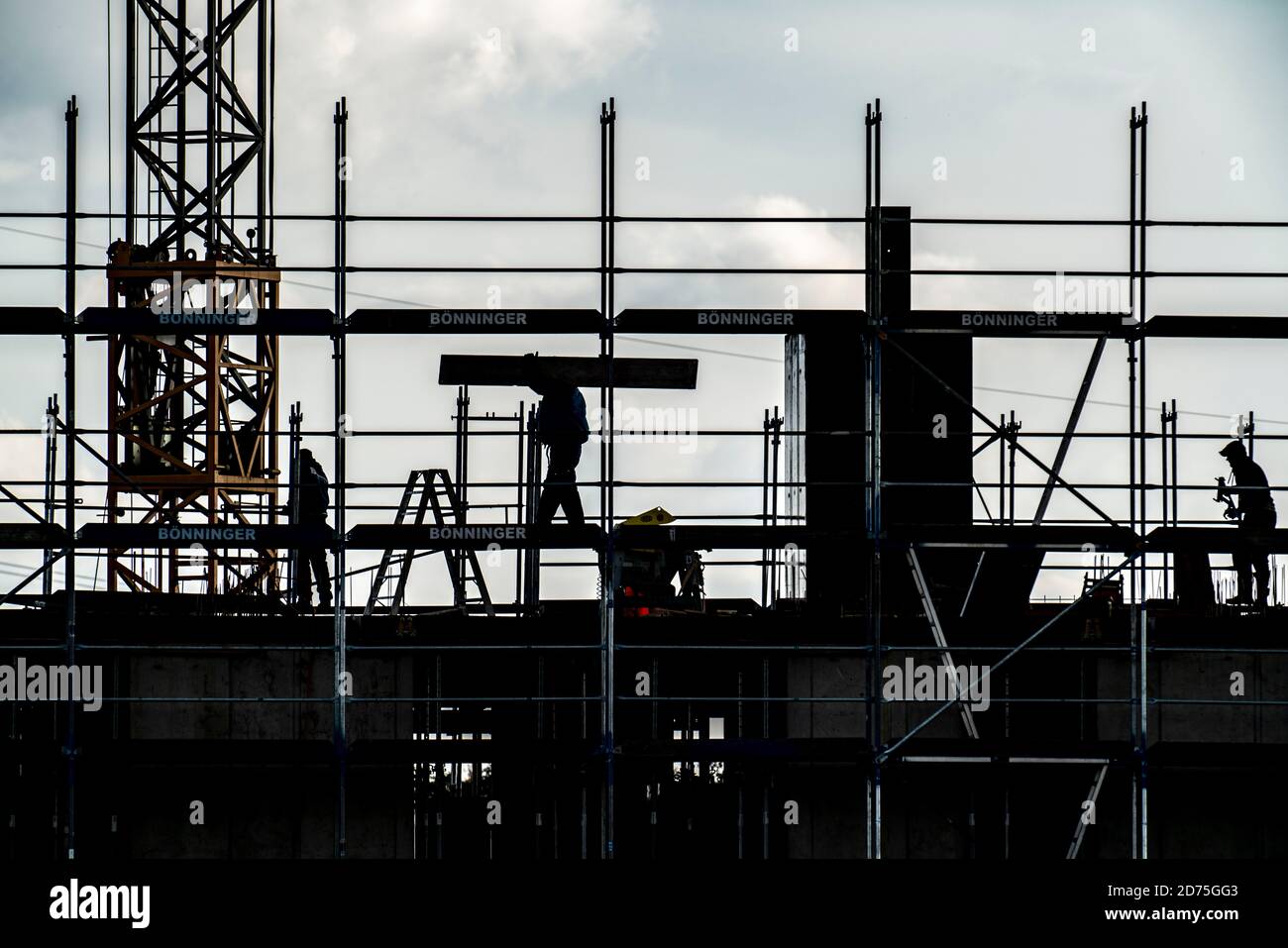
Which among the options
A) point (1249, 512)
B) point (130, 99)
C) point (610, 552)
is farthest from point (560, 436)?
point (130, 99)

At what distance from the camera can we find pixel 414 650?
21094mm

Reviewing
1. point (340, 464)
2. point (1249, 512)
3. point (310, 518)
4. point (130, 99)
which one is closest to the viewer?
point (340, 464)

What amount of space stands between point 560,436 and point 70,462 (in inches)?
183

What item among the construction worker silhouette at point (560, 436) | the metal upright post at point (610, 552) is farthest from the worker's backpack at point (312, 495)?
the metal upright post at point (610, 552)

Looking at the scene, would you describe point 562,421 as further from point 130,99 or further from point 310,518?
point 130,99

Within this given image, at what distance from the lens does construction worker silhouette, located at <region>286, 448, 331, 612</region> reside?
23297 mm

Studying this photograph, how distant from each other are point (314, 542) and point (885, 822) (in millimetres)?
6283

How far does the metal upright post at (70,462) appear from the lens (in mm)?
19688

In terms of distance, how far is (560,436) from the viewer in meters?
20.8

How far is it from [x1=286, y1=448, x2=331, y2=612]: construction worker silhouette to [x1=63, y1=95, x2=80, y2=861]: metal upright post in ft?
11.2

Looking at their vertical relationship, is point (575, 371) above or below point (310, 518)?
above

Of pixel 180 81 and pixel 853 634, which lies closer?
pixel 853 634
